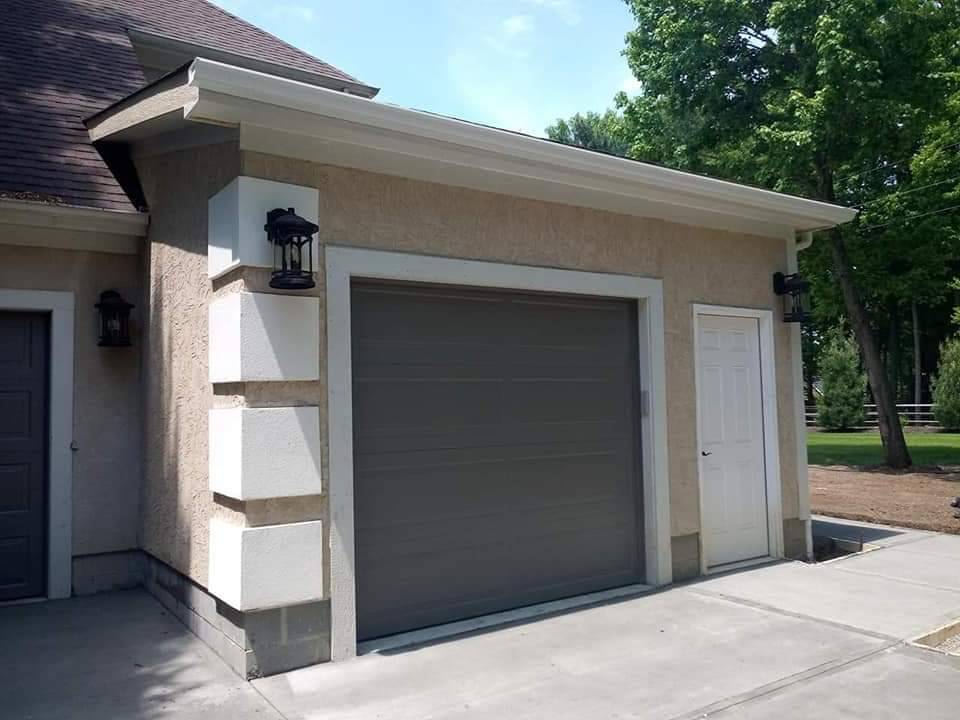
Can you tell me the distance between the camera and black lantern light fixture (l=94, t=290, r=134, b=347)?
5965 mm

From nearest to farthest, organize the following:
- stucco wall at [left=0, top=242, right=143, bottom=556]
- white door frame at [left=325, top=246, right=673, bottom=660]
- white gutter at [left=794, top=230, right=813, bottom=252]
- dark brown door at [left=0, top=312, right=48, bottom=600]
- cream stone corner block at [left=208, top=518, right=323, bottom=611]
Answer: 1. cream stone corner block at [left=208, top=518, right=323, bottom=611]
2. white door frame at [left=325, top=246, right=673, bottom=660]
3. dark brown door at [left=0, top=312, right=48, bottom=600]
4. stucco wall at [left=0, top=242, right=143, bottom=556]
5. white gutter at [left=794, top=230, right=813, bottom=252]

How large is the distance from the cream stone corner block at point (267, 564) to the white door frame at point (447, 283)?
16 centimetres

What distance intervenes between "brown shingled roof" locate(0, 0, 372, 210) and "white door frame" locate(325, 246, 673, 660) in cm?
254

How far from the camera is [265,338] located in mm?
4293

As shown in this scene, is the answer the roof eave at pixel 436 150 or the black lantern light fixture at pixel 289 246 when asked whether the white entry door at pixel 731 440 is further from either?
the black lantern light fixture at pixel 289 246

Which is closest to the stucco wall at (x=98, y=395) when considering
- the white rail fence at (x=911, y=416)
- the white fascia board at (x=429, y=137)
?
the white fascia board at (x=429, y=137)

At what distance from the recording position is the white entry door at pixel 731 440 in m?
6.65

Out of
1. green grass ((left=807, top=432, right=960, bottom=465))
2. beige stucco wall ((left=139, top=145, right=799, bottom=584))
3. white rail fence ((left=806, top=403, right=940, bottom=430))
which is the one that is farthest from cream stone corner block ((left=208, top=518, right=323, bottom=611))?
white rail fence ((left=806, top=403, right=940, bottom=430))

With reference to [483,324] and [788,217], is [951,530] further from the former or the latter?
[483,324]

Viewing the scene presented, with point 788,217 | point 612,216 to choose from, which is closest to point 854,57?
point 788,217

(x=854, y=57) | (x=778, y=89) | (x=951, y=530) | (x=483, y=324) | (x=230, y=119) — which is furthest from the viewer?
(x=778, y=89)

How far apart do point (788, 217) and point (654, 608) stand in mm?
3840

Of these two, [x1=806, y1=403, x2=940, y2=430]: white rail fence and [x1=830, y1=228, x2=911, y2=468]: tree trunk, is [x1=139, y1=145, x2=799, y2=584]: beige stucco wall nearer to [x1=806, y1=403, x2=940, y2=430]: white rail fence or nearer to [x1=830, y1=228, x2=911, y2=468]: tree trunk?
[x1=830, y1=228, x2=911, y2=468]: tree trunk

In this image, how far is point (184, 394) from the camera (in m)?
5.11
